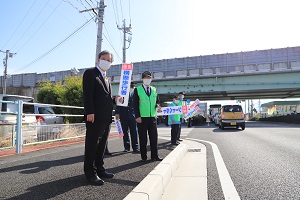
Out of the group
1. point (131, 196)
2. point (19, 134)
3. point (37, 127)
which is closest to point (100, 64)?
point (131, 196)

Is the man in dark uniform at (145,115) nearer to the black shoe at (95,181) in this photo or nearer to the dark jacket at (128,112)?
the dark jacket at (128,112)

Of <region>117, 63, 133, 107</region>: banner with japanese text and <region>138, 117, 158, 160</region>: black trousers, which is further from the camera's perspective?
<region>138, 117, 158, 160</region>: black trousers

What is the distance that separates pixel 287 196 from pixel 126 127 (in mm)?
4495

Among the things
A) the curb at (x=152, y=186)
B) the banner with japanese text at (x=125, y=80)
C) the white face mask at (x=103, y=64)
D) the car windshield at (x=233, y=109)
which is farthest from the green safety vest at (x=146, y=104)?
the car windshield at (x=233, y=109)

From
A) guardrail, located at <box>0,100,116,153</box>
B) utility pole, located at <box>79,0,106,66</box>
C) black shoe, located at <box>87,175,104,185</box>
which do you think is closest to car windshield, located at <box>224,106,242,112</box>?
utility pole, located at <box>79,0,106,66</box>

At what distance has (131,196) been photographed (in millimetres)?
2533

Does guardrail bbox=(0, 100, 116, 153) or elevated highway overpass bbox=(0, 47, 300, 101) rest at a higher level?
elevated highway overpass bbox=(0, 47, 300, 101)

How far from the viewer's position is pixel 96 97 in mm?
3531

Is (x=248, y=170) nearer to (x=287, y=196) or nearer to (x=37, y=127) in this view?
(x=287, y=196)

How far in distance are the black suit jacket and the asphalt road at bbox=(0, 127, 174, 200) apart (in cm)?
91

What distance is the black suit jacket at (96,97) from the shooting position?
340 cm

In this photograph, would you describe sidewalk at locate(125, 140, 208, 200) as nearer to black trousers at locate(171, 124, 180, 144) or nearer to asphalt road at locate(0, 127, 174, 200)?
asphalt road at locate(0, 127, 174, 200)

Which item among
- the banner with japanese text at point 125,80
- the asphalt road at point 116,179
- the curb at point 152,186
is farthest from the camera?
the banner with japanese text at point 125,80

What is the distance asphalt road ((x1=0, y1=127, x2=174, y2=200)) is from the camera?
2.86 metres
